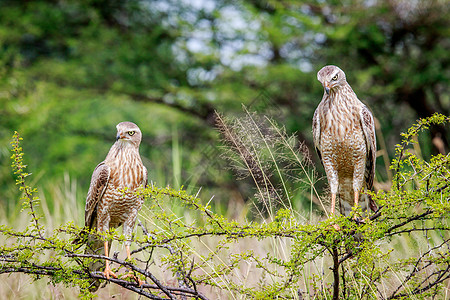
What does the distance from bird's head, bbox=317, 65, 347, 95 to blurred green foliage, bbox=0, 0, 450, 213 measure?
16.8ft

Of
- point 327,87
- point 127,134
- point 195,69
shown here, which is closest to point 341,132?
point 327,87

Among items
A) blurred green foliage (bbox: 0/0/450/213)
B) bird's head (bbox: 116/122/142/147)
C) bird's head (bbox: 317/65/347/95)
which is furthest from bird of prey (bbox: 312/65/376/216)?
blurred green foliage (bbox: 0/0/450/213)

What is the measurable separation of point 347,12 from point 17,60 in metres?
6.13

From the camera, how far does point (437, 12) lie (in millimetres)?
9227

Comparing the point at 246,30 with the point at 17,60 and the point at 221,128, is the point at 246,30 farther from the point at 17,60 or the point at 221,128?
the point at 221,128

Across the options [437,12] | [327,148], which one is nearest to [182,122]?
[437,12]

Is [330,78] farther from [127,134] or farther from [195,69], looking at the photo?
[195,69]

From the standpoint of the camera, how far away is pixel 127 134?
3.77 meters

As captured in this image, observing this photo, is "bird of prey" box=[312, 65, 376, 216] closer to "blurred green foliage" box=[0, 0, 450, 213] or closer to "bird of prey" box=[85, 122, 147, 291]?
"bird of prey" box=[85, 122, 147, 291]

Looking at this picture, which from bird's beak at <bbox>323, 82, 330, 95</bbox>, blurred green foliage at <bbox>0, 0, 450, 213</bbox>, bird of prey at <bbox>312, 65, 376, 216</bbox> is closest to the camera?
bird's beak at <bbox>323, 82, 330, 95</bbox>

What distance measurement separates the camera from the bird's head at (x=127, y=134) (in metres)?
3.74

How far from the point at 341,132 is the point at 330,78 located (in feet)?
1.23

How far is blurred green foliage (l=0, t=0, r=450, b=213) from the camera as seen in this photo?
30.9ft

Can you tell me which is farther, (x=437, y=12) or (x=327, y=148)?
(x=437, y=12)
